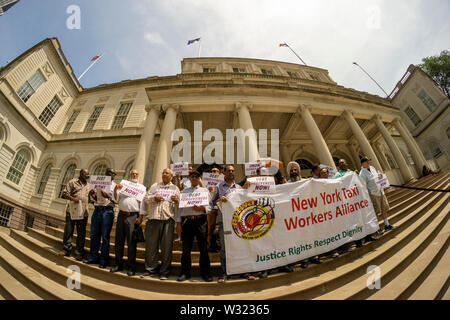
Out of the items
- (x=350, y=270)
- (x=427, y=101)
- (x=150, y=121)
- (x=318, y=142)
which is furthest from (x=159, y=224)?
(x=427, y=101)

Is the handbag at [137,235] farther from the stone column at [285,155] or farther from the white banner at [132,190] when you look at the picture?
the stone column at [285,155]

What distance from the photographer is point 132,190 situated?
325 cm

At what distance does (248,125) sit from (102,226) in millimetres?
7123

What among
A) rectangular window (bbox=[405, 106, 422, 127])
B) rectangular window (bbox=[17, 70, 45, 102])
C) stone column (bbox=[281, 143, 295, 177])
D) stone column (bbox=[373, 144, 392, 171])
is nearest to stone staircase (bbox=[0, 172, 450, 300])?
stone column (bbox=[281, 143, 295, 177])

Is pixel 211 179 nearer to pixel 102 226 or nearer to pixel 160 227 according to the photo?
pixel 160 227

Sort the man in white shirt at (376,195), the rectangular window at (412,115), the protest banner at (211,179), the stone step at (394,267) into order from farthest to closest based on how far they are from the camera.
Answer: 1. the rectangular window at (412,115)
2. the protest banner at (211,179)
3. the man in white shirt at (376,195)
4. the stone step at (394,267)

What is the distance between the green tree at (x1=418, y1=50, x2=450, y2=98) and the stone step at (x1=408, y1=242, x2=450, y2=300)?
3056 cm

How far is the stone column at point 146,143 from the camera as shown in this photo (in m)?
7.42

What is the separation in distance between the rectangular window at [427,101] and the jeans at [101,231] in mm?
29955

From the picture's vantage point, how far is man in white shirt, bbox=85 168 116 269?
314cm

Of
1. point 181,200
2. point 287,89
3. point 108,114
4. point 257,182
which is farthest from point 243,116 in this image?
point 108,114

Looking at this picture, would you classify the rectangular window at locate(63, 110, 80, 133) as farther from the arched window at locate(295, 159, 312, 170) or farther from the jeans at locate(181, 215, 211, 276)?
the arched window at locate(295, 159, 312, 170)

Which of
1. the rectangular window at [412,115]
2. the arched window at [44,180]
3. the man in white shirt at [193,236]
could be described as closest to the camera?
the man in white shirt at [193,236]

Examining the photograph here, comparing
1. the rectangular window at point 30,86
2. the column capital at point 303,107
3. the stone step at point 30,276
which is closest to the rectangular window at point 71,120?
the rectangular window at point 30,86
